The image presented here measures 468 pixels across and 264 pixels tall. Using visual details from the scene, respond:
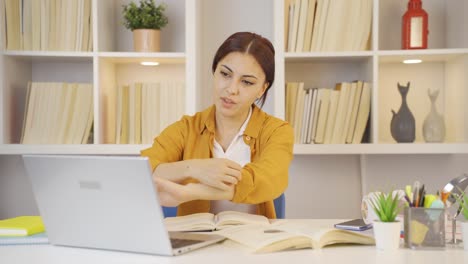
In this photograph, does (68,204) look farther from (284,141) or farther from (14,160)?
(14,160)

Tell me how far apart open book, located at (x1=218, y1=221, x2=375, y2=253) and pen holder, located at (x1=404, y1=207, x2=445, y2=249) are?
101 millimetres

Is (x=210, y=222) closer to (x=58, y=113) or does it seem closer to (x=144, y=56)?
(x=144, y=56)

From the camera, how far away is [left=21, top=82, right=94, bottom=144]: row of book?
9.81ft

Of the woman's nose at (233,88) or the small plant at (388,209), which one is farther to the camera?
the woman's nose at (233,88)

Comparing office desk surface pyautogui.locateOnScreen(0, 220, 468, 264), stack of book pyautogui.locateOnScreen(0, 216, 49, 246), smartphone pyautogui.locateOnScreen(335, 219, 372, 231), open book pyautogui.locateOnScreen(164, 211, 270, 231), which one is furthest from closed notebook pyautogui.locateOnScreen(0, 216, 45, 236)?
smartphone pyautogui.locateOnScreen(335, 219, 372, 231)

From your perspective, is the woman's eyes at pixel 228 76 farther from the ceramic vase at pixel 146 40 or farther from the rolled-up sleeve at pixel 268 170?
the ceramic vase at pixel 146 40

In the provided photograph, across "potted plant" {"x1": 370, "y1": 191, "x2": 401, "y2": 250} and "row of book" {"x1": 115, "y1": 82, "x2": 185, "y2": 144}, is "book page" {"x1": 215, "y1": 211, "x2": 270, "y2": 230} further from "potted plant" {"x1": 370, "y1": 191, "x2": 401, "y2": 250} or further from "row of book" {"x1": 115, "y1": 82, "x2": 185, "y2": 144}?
"row of book" {"x1": 115, "y1": 82, "x2": 185, "y2": 144}

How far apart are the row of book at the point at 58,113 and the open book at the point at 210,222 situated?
1.31m

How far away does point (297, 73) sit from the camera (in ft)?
10.5

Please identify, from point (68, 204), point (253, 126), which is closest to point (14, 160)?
point (253, 126)

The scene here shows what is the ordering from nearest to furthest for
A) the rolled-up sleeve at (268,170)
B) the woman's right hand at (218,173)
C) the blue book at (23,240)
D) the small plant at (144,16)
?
the blue book at (23,240) → the woman's right hand at (218,173) → the rolled-up sleeve at (268,170) → the small plant at (144,16)

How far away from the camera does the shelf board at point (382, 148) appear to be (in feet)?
9.50

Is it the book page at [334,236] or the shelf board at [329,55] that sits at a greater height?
the shelf board at [329,55]

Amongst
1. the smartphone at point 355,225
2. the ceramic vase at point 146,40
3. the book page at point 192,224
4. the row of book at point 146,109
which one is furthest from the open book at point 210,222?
the ceramic vase at point 146,40
